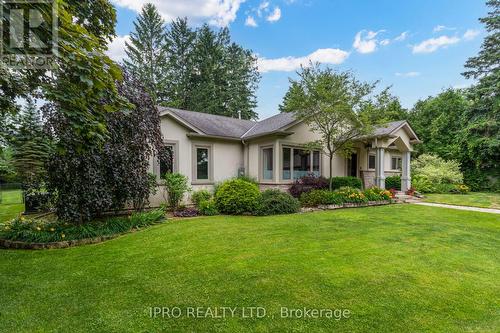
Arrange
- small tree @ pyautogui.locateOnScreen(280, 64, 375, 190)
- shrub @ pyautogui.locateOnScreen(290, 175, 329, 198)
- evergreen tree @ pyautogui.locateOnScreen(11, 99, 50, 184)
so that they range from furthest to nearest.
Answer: shrub @ pyautogui.locateOnScreen(290, 175, 329, 198) → small tree @ pyautogui.locateOnScreen(280, 64, 375, 190) → evergreen tree @ pyautogui.locateOnScreen(11, 99, 50, 184)

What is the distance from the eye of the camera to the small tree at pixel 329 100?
11391mm

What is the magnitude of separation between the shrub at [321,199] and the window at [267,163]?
2.28m

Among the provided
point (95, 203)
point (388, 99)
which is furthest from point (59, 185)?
point (388, 99)

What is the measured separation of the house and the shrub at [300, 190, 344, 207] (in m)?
1.65

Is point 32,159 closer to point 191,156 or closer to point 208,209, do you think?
point 191,156

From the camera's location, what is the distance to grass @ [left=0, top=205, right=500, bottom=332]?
9.33 ft

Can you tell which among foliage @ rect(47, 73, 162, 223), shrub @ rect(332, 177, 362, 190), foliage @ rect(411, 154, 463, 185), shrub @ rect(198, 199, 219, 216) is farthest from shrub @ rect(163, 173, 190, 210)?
foliage @ rect(411, 154, 463, 185)

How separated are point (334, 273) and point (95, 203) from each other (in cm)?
625

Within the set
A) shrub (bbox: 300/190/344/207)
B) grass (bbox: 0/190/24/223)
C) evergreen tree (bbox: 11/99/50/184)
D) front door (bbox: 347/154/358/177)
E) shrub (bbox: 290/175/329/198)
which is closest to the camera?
evergreen tree (bbox: 11/99/50/184)

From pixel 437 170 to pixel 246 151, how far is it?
44.9 ft

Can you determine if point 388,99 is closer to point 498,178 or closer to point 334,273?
point 334,273

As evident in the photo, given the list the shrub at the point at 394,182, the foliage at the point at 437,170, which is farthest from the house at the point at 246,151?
the foliage at the point at 437,170

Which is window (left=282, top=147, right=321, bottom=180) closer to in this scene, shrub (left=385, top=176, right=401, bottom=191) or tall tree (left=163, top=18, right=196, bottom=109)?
shrub (left=385, top=176, right=401, bottom=191)

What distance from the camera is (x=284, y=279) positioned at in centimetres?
379
